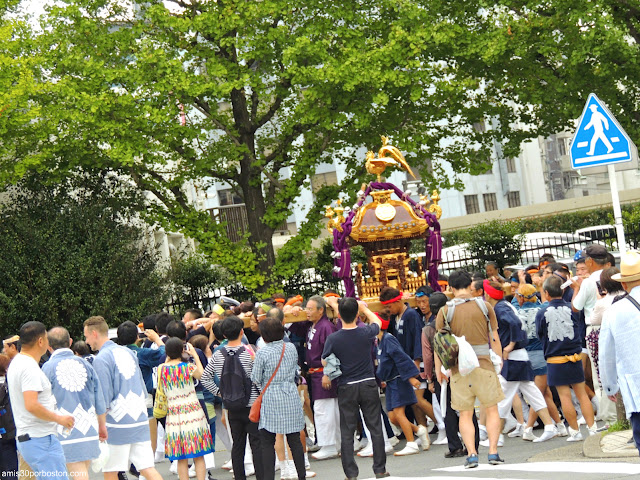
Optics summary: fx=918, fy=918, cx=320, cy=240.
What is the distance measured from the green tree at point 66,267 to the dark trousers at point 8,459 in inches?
402

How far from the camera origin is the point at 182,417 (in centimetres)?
994

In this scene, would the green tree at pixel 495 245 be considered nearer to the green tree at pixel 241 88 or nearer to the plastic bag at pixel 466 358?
the green tree at pixel 241 88

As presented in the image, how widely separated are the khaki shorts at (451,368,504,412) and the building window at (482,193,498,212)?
3839cm

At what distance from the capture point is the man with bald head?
8.38 meters

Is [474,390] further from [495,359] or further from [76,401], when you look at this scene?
[76,401]

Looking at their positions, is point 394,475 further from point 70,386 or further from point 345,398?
point 70,386

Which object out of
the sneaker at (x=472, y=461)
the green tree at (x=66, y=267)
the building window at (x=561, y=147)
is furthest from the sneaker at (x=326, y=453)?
the building window at (x=561, y=147)

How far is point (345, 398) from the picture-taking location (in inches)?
379

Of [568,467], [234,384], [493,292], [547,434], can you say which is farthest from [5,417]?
[547,434]

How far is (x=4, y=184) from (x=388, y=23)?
31.5 feet

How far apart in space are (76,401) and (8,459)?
219 centimetres

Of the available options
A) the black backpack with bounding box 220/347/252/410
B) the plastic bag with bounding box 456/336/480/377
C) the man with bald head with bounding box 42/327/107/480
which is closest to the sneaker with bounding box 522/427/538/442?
the plastic bag with bounding box 456/336/480/377

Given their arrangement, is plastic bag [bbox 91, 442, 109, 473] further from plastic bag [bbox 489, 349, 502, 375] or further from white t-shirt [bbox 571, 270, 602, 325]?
white t-shirt [bbox 571, 270, 602, 325]

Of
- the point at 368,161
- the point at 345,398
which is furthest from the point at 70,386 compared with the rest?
the point at 368,161
